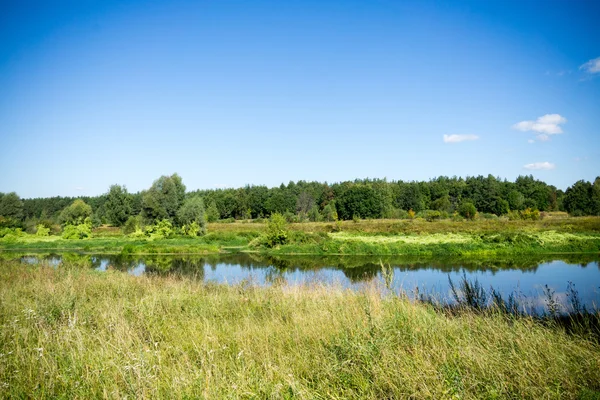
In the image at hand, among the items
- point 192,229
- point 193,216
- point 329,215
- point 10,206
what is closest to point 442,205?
point 329,215

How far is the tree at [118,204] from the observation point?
183 ft

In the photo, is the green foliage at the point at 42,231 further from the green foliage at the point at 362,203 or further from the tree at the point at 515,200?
the tree at the point at 515,200

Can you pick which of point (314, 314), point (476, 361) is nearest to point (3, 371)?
point (314, 314)

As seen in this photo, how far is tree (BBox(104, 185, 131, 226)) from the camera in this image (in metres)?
55.8

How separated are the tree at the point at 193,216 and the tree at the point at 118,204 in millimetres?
17162

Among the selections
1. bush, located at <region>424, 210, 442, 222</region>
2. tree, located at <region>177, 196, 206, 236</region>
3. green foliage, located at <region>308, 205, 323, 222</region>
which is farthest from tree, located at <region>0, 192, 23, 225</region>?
bush, located at <region>424, 210, 442, 222</region>

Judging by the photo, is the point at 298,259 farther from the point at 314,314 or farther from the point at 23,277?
the point at 314,314

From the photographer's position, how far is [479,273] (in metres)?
23.5

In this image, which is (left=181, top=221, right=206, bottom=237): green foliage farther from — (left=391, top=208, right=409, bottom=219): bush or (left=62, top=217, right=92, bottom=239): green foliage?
(left=391, top=208, right=409, bottom=219): bush

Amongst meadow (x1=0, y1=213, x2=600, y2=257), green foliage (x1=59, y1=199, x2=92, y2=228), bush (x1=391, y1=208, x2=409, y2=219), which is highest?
green foliage (x1=59, y1=199, x2=92, y2=228)

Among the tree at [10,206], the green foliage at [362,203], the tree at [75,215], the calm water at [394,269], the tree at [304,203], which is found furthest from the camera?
the tree at [304,203]

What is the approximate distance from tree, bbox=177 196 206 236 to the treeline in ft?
0.81

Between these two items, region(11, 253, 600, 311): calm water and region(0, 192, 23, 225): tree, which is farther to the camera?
region(0, 192, 23, 225): tree

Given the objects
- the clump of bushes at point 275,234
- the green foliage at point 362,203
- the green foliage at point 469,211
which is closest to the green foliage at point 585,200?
the green foliage at point 469,211
